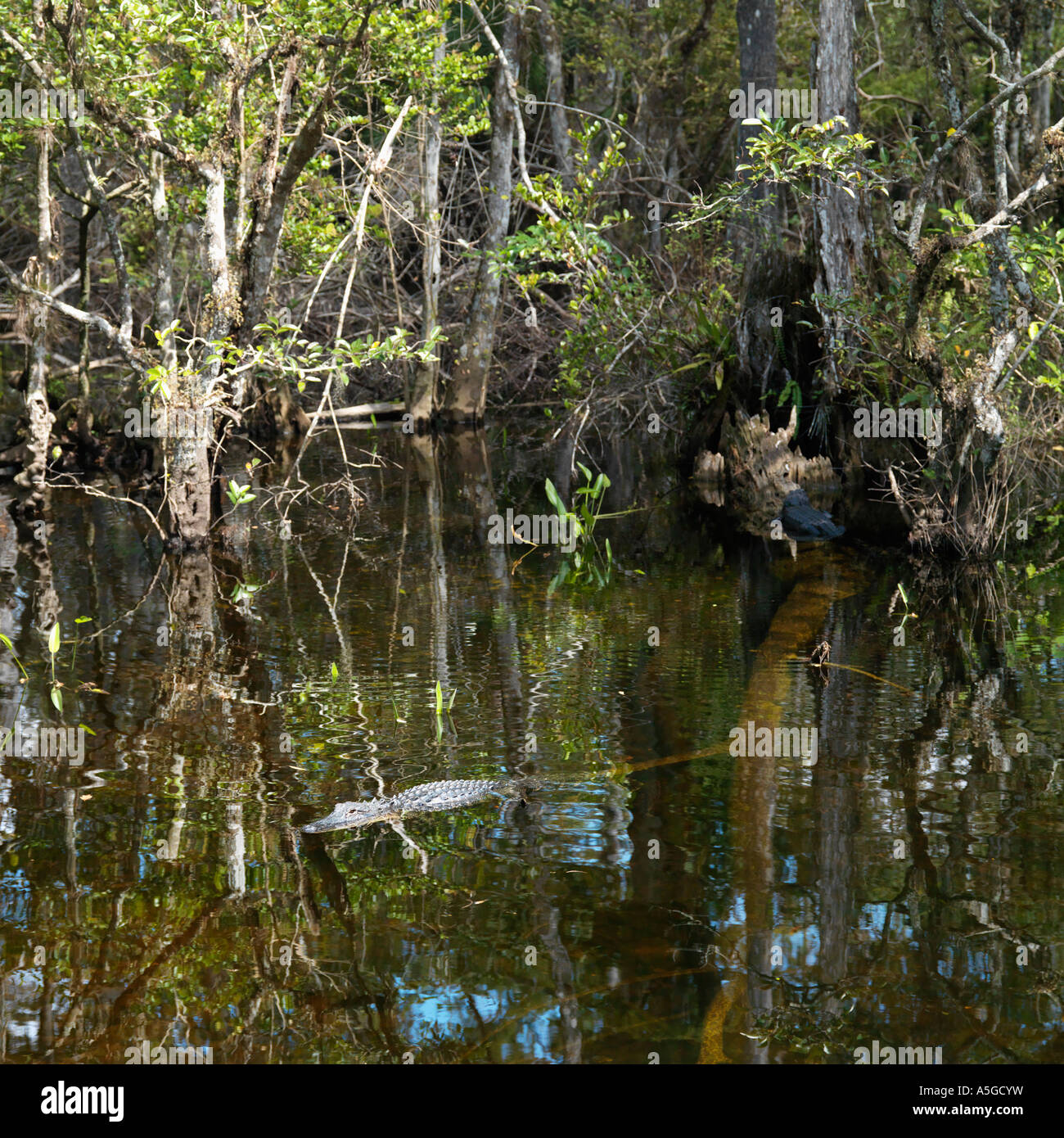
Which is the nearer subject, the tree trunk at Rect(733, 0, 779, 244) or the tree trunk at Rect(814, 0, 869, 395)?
the tree trunk at Rect(814, 0, 869, 395)

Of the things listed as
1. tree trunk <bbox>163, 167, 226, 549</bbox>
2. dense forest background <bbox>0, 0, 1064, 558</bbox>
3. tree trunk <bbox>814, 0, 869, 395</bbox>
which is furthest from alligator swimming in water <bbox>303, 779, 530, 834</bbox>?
tree trunk <bbox>814, 0, 869, 395</bbox>

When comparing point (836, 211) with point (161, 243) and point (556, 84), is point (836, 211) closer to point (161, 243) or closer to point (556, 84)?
point (161, 243)

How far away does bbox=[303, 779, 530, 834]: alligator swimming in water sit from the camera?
561 cm

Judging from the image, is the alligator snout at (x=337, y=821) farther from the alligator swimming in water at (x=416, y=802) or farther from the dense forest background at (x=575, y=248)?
the dense forest background at (x=575, y=248)

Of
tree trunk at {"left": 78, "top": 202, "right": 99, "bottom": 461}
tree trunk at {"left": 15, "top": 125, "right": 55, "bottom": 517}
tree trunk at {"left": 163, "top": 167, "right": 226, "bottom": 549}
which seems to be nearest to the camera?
tree trunk at {"left": 163, "top": 167, "right": 226, "bottom": 549}

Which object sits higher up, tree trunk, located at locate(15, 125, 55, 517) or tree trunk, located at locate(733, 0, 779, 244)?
tree trunk, located at locate(733, 0, 779, 244)

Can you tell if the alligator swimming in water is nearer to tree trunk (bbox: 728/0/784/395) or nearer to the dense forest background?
the dense forest background

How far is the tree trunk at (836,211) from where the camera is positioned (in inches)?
516

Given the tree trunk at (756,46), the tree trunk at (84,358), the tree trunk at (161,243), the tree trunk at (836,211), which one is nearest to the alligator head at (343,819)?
the tree trunk at (161,243)

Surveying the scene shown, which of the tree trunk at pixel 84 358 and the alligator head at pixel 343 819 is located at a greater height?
the tree trunk at pixel 84 358

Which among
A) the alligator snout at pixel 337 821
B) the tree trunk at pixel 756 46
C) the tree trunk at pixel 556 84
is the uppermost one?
the tree trunk at pixel 556 84
